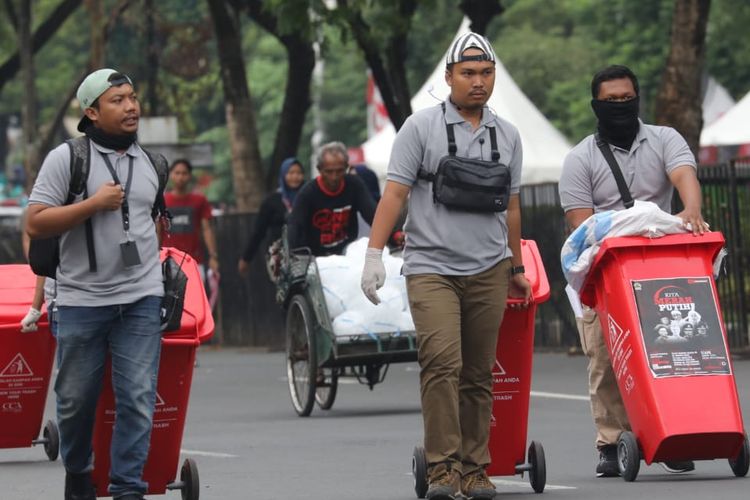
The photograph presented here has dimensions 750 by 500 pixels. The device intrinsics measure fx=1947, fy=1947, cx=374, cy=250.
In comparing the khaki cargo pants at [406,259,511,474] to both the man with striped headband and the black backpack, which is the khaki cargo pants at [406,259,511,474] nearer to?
the man with striped headband

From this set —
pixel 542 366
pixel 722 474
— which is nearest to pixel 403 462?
pixel 722 474

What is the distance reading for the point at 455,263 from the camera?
7.92m

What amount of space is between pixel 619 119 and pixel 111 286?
8.35 ft

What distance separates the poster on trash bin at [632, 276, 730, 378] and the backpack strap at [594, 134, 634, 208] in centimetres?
51

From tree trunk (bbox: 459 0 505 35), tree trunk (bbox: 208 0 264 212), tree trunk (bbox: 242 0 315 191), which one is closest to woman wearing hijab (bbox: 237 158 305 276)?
tree trunk (bbox: 459 0 505 35)

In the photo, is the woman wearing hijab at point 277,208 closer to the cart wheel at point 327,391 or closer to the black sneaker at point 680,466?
the cart wheel at point 327,391

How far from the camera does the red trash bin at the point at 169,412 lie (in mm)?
7816

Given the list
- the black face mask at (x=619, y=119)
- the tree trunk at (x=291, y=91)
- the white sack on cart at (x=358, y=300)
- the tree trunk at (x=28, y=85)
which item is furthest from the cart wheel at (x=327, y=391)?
the tree trunk at (x=28, y=85)

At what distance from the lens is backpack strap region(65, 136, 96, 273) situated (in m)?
7.49

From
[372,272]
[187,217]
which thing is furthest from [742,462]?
[187,217]

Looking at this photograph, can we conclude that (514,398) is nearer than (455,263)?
No

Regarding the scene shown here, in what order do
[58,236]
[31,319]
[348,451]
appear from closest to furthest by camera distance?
1. [58,236]
2. [31,319]
3. [348,451]

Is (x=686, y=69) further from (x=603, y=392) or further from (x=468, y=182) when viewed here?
(x=468, y=182)

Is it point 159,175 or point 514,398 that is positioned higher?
point 159,175
